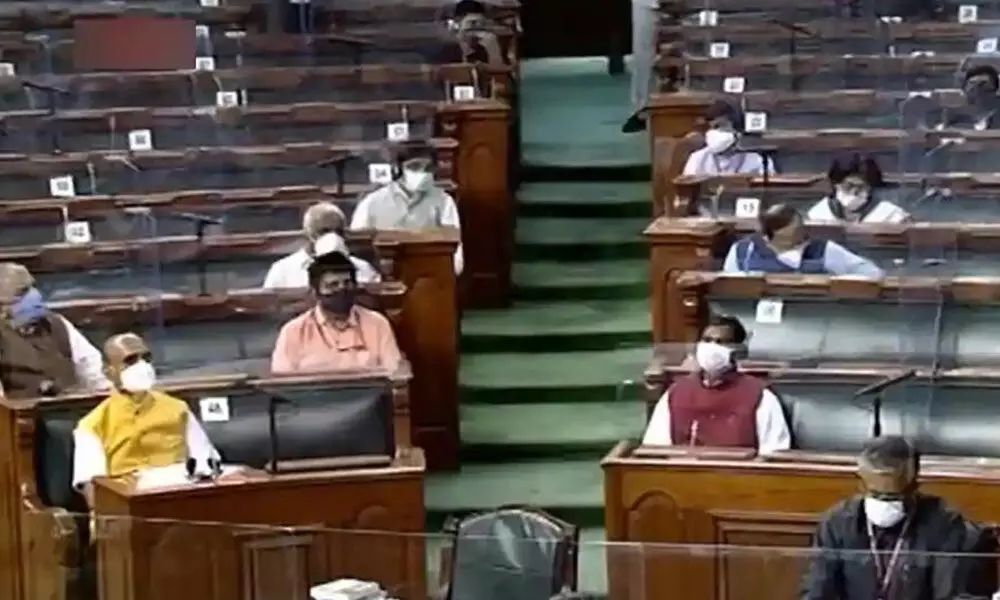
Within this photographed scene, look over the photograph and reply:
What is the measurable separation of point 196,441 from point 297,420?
0.31 m

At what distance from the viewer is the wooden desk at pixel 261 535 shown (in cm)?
538

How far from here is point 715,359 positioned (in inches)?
252

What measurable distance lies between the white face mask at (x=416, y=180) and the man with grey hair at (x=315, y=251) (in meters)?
0.70

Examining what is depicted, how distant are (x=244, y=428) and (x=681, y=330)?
1.76 meters

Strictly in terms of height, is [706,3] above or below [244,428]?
above

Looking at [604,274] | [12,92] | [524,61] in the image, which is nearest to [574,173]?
[604,274]

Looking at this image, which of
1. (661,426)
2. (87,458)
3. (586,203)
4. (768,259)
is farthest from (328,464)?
(586,203)

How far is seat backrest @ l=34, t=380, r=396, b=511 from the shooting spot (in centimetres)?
643

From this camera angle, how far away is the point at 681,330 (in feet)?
24.7

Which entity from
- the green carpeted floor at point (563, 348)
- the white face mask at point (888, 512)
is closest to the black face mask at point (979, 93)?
the green carpeted floor at point (563, 348)

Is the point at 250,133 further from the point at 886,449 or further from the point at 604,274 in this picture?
the point at 886,449

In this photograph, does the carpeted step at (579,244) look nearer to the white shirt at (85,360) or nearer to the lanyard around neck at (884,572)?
the white shirt at (85,360)

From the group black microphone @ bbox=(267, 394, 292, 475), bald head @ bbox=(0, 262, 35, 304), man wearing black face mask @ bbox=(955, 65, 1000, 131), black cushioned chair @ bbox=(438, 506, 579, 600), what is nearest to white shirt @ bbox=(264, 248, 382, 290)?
bald head @ bbox=(0, 262, 35, 304)

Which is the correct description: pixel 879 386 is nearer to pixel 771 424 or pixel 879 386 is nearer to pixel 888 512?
pixel 771 424
